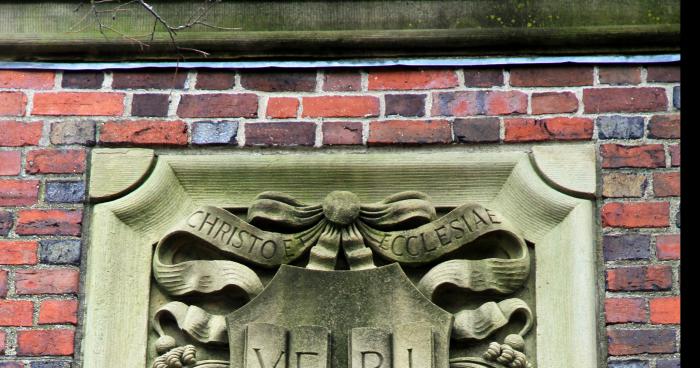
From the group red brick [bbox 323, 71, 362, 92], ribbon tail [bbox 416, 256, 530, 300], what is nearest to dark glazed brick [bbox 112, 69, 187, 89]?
red brick [bbox 323, 71, 362, 92]

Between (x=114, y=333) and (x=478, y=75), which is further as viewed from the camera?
(x=478, y=75)

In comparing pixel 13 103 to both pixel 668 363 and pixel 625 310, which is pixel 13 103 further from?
pixel 668 363

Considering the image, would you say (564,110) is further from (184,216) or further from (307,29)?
(184,216)

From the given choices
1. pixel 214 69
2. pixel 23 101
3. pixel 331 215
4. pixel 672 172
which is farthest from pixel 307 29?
pixel 672 172

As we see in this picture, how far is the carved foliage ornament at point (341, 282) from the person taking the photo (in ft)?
13.0

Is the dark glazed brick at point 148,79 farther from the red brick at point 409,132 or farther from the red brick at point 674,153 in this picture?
the red brick at point 674,153

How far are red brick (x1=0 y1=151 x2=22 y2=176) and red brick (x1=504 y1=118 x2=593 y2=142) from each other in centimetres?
150

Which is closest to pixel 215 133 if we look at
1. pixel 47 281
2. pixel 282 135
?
pixel 282 135

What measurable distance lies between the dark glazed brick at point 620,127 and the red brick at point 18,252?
1.75 metres

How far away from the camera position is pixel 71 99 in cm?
436

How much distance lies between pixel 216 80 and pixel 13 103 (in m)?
0.64

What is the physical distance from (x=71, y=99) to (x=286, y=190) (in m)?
0.74

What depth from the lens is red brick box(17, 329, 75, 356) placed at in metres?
4.03

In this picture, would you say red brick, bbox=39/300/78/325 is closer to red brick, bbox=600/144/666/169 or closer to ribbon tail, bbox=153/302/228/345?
ribbon tail, bbox=153/302/228/345
